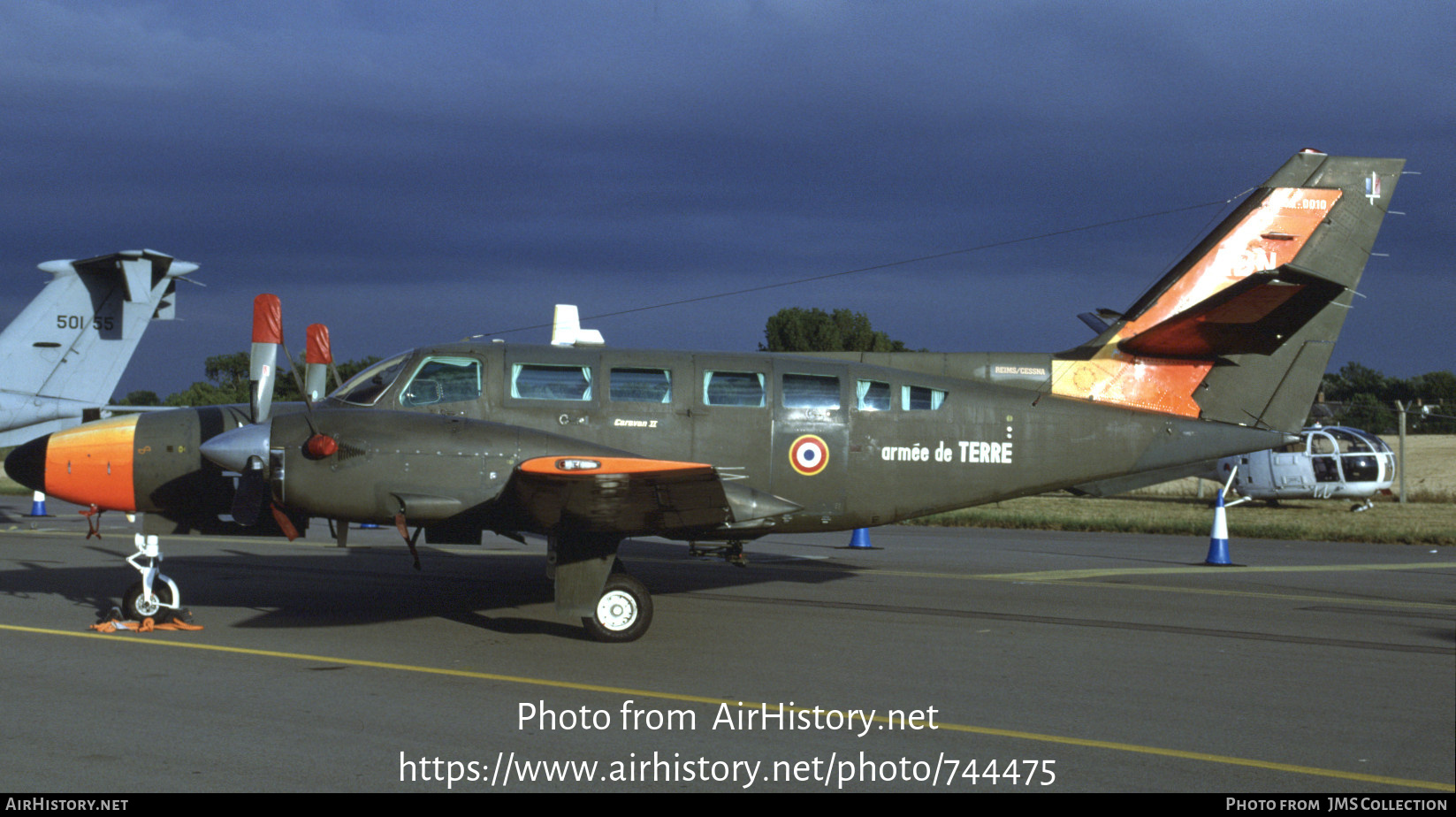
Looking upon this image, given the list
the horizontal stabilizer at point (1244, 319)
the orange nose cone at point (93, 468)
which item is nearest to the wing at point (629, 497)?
the orange nose cone at point (93, 468)

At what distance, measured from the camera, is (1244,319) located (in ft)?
39.3

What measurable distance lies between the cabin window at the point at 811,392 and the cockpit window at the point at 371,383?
13.8 feet

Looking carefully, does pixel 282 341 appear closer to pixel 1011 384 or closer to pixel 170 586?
pixel 170 586

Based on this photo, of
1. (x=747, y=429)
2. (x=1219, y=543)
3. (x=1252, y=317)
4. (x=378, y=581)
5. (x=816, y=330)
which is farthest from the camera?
(x=816, y=330)

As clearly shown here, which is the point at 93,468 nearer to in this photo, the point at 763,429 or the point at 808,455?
the point at 763,429

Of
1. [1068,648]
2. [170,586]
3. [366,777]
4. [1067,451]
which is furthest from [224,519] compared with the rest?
[1067,451]

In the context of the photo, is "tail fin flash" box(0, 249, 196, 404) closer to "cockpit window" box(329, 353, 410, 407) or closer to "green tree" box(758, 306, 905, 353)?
"cockpit window" box(329, 353, 410, 407)

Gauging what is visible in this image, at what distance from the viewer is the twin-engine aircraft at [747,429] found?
945 cm

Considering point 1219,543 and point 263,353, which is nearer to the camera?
point 263,353

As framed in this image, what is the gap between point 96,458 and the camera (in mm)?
10047

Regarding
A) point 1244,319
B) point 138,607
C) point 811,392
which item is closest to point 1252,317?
point 1244,319

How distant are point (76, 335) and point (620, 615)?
60.3 feet

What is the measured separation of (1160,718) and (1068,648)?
2466mm
